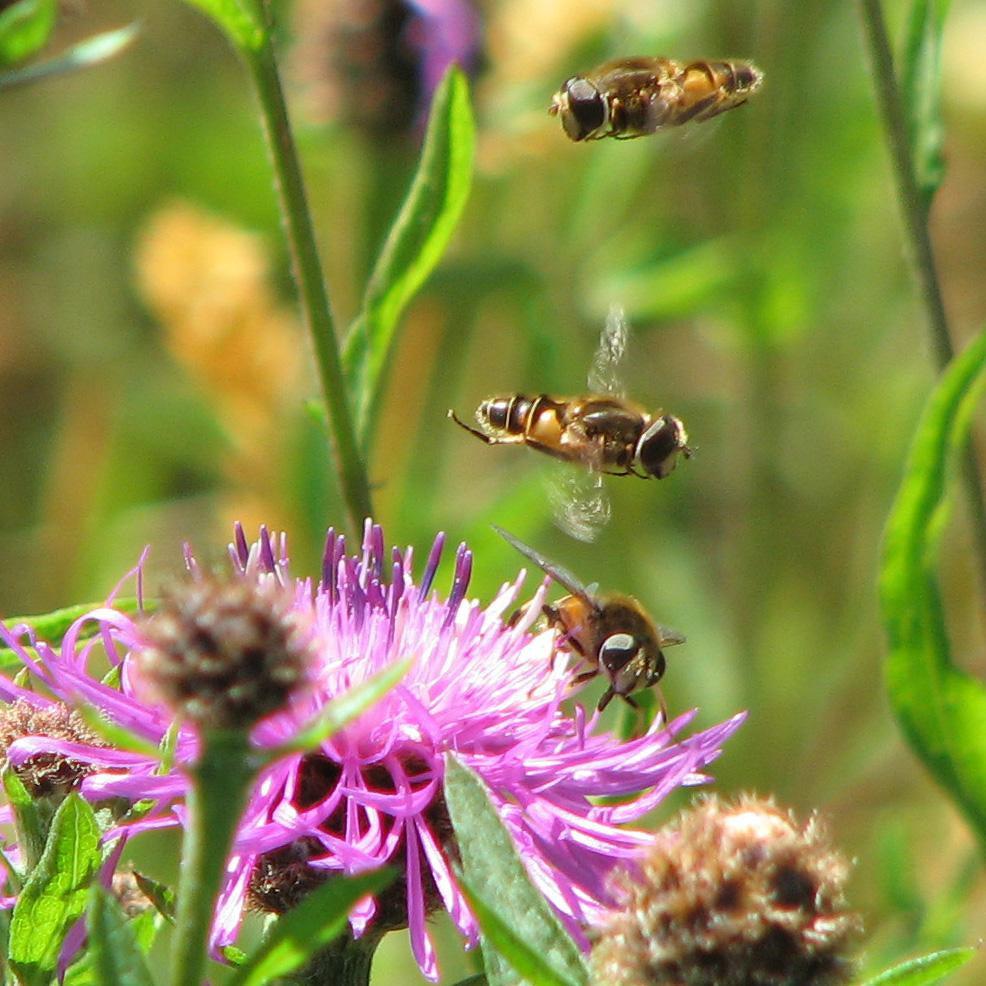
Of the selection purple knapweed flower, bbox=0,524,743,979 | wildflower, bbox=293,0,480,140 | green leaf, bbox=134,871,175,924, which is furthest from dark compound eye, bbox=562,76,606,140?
wildflower, bbox=293,0,480,140

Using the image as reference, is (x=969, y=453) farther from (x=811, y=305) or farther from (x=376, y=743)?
(x=811, y=305)

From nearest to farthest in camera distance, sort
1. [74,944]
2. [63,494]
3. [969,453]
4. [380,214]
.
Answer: [74,944] → [969,453] → [380,214] → [63,494]

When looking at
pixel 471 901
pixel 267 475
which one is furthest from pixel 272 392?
pixel 471 901

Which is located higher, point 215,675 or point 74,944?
point 215,675

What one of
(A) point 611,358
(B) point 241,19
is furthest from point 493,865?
(A) point 611,358

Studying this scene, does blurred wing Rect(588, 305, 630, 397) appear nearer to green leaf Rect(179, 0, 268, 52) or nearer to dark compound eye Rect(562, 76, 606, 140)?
dark compound eye Rect(562, 76, 606, 140)

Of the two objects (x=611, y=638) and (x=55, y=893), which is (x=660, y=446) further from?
(x=55, y=893)

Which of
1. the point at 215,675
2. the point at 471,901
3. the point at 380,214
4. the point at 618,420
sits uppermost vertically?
the point at 215,675

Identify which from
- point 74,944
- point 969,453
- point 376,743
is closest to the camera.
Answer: point 74,944
